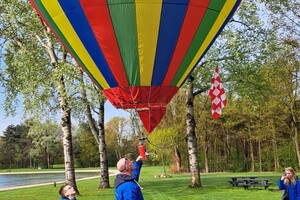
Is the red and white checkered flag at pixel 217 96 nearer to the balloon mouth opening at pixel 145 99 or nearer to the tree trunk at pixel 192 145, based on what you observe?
the tree trunk at pixel 192 145

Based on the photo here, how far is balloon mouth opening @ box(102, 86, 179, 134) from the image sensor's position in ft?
23.7

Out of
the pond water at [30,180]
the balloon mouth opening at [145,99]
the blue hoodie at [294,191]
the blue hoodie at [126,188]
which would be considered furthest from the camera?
the pond water at [30,180]

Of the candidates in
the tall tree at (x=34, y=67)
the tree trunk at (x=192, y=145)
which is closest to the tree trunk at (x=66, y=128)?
the tall tree at (x=34, y=67)

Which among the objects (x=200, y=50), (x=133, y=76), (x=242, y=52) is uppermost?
(x=242, y=52)

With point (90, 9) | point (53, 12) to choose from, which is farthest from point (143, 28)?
point (53, 12)

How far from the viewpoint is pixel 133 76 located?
7.15m

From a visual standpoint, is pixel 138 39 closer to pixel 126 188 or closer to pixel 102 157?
pixel 126 188

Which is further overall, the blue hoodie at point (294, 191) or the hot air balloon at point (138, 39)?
the blue hoodie at point (294, 191)

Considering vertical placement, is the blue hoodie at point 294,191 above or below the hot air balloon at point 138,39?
below

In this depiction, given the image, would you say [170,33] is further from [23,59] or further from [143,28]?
[23,59]

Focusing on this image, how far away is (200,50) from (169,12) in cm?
116

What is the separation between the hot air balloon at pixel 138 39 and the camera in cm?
668

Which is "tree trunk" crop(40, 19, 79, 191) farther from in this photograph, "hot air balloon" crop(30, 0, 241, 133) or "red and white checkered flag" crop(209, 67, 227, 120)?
"hot air balloon" crop(30, 0, 241, 133)

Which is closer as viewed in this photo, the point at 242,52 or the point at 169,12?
the point at 169,12
